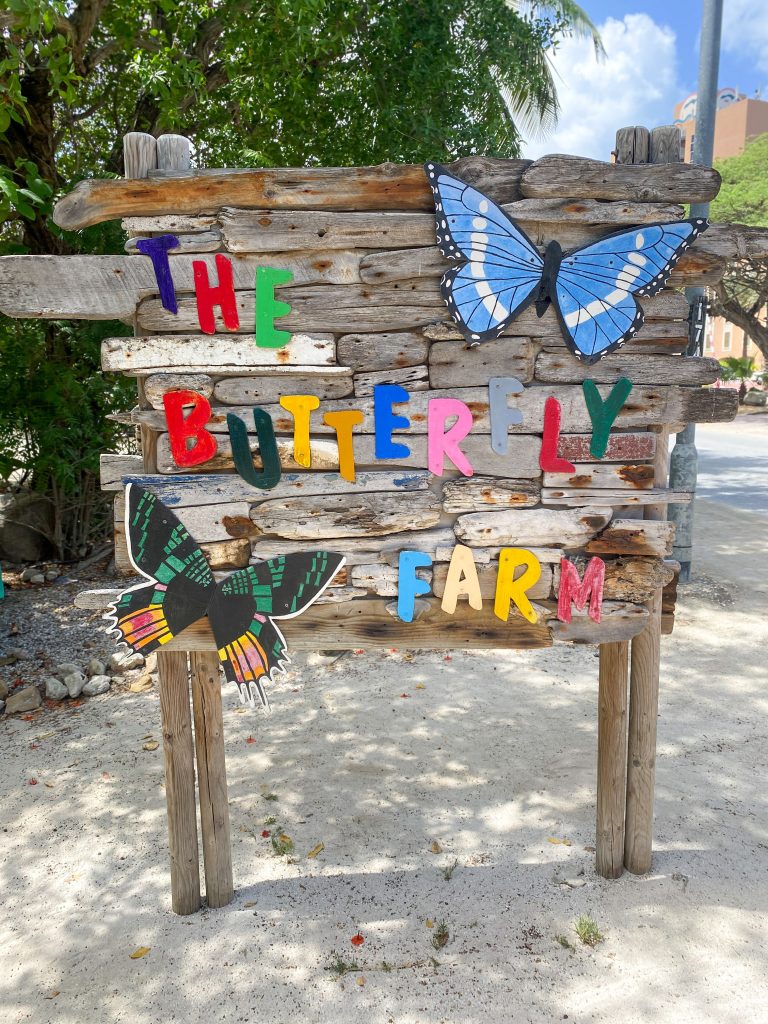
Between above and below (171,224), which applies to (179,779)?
below

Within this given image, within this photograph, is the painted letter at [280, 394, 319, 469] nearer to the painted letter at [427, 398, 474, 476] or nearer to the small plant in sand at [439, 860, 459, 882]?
the painted letter at [427, 398, 474, 476]

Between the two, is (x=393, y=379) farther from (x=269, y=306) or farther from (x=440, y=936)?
(x=440, y=936)

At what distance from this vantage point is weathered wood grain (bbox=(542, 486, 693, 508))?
2.88 metres

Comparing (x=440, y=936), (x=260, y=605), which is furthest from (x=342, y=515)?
(x=440, y=936)

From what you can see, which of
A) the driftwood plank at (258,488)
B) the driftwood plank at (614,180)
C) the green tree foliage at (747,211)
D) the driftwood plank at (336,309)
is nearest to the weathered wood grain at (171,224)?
the driftwood plank at (336,309)

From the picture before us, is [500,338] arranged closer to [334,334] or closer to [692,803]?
[334,334]

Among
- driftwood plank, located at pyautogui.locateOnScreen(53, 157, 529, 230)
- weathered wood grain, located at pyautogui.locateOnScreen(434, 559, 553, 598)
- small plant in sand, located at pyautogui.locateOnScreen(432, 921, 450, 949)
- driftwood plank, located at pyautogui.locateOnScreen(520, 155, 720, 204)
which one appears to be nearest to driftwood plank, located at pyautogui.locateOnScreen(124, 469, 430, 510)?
weathered wood grain, located at pyautogui.locateOnScreen(434, 559, 553, 598)

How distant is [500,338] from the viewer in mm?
2814

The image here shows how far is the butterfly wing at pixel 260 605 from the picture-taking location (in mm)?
2852

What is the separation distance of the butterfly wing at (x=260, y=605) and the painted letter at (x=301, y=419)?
356mm

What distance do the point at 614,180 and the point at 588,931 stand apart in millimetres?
2791

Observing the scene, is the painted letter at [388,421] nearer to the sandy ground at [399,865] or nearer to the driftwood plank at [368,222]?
the driftwood plank at [368,222]

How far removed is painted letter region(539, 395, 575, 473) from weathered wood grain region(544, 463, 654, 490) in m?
0.03

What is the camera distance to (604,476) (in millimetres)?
2893
